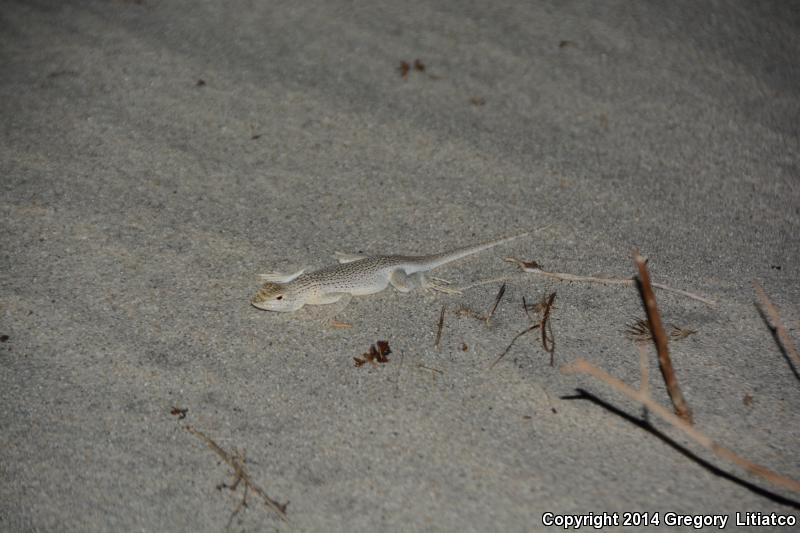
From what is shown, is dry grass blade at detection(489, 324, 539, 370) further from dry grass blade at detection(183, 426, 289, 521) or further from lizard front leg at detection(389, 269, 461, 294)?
dry grass blade at detection(183, 426, 289, 521)

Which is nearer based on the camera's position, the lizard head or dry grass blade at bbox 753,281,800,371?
dry grass blade at bbox 753,281,800,371

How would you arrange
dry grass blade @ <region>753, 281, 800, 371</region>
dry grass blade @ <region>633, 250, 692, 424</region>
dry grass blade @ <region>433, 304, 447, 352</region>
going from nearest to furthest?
dry grass blade @ <region>633, 250, 692, 424</region>
dry grass blade @ <region>753, 281, 800, 371</region>
dry grass blade @ <region>433, 304, 447, 352</region>

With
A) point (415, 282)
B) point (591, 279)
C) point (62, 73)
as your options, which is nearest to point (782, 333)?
point (591, 279)

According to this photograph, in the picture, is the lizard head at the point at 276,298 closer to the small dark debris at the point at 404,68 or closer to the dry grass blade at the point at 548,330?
the dry grass blade at the point at 548,330

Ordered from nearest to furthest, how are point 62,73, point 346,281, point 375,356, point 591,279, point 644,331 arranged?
point 375,356 < point 644,331 < point 346,281 < point 591,279 < point 62,73

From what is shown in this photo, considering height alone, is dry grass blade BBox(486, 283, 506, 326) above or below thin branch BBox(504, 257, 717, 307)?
below

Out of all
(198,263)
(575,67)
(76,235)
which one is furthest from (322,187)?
(575,67)

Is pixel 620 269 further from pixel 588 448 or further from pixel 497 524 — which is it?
pixel 497 524

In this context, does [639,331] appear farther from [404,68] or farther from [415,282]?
[404,68]

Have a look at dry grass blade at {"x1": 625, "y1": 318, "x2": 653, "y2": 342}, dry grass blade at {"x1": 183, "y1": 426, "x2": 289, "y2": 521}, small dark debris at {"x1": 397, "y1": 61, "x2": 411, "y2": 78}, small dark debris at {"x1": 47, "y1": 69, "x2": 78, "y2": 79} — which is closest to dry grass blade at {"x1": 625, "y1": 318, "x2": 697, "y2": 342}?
dry grass blade at {"x1": 625, "y1": 318, "x2": 653, "y2": 342}
